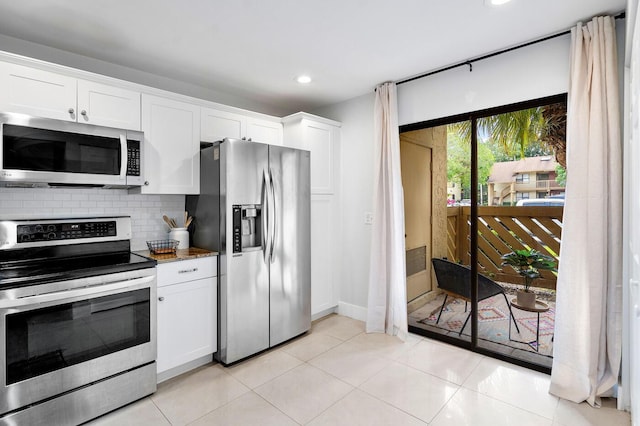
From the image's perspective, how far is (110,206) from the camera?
271cm

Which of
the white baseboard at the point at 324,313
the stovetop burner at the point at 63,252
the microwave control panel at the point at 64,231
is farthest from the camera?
the white baseboard at the point at 324,313

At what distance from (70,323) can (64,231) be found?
2.37 ft

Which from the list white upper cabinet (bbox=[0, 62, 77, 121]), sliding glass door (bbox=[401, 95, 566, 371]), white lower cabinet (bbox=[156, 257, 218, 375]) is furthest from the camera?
sliding glass door (bbox=[401, 95, 566, 371])

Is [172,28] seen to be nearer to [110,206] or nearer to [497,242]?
[110,206]

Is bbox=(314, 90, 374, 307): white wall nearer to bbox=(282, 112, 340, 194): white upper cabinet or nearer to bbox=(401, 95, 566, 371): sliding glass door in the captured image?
bbox=(282, 112, 340, 194): white upper cabinet

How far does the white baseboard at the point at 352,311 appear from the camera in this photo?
144 inches

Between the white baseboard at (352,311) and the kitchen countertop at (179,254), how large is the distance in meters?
1.80

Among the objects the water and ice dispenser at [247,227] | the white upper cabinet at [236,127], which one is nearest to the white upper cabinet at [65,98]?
the white upper cabinet at [236,127]

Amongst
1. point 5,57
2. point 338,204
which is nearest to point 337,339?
point 338,204

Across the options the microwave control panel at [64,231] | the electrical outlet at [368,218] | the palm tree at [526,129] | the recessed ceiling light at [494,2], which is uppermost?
the recessed ceiling light at [494,2]

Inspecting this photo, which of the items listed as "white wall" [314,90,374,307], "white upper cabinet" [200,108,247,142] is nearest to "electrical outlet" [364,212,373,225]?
"white wall" [314,90,374,307]

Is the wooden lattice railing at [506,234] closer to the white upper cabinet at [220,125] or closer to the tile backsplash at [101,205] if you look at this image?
the white upper cabinet at [220,125]

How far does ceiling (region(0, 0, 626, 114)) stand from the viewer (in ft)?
6.55

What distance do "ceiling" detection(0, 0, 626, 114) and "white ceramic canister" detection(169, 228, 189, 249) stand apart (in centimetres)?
143
